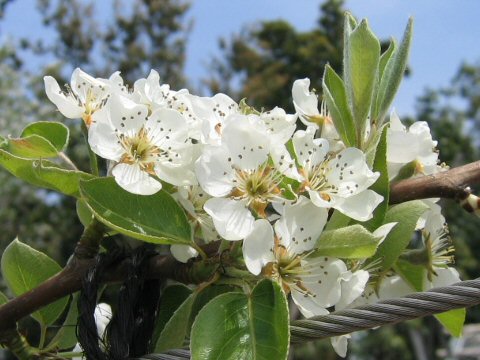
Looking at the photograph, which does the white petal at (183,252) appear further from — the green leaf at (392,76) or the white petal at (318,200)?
the green leaf at (392,76)

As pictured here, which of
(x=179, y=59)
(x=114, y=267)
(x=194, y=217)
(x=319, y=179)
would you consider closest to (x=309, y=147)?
(x=319, y=179)

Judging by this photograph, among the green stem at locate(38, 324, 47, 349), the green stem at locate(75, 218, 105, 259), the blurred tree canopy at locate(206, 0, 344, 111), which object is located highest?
the blurred tree canopy at locate(206, 0, 344, 111)

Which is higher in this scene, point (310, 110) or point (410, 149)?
point (310, 110)

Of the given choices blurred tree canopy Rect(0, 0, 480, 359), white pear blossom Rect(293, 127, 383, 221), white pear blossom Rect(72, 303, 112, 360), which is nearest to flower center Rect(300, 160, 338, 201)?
white pear blossom Rect(293, 127, 383, 221)

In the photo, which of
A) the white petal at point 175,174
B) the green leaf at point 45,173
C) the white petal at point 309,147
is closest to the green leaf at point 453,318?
the white petal at point 309,147

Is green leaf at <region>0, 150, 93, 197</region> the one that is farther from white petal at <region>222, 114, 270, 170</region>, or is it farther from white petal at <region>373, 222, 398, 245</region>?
white petal at <region>373, 222, 398, 245</region>

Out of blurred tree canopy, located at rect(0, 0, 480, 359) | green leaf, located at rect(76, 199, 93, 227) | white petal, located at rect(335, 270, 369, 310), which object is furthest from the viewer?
blurred tree canopy, located at rect(0, 0, 480, 359)

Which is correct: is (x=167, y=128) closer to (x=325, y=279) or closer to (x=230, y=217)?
(x=230, y=217)
